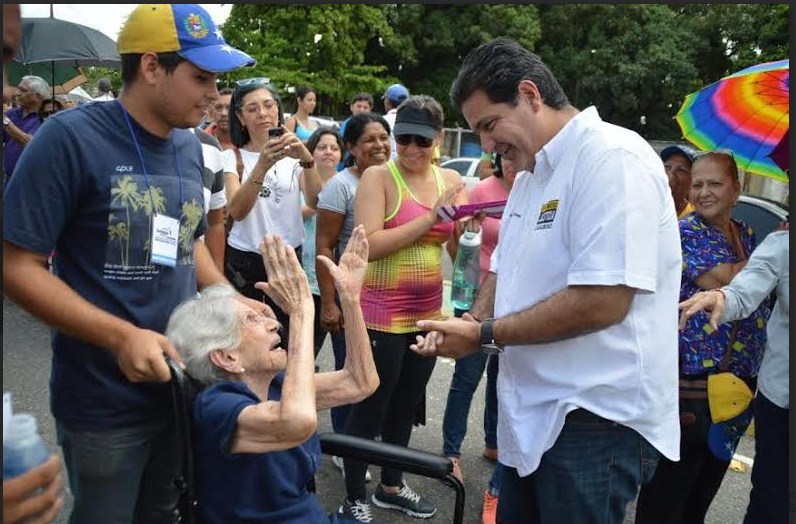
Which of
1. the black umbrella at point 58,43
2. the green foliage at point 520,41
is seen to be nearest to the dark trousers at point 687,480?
the black umbrella at point 58,43

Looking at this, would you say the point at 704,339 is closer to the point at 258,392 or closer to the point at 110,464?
the point at 258,392

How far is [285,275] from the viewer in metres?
1.90

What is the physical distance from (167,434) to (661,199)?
4.76 ft

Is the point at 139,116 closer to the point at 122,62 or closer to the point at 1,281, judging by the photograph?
the point at 122,62

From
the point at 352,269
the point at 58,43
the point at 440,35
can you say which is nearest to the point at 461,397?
the point at 352,269

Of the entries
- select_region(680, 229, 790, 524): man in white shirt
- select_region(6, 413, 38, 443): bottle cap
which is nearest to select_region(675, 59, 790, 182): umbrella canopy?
select_region(680, 229, 790, 524): man in white shirt

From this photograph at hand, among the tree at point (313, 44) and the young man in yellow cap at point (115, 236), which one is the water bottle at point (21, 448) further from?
the tree at point (313, 44)

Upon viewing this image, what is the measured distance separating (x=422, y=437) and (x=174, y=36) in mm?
2860

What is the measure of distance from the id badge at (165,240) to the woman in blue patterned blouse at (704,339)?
1.77 meters

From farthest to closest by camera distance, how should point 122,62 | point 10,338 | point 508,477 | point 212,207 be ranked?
point 10,338
point 212,207
point 508,477
point 122,62

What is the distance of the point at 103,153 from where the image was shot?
1.75 m

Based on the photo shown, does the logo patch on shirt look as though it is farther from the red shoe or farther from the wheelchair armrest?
the red shoe

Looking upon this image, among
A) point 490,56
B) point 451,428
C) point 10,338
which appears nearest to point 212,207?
point 490,56

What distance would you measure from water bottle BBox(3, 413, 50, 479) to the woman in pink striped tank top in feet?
6.18
